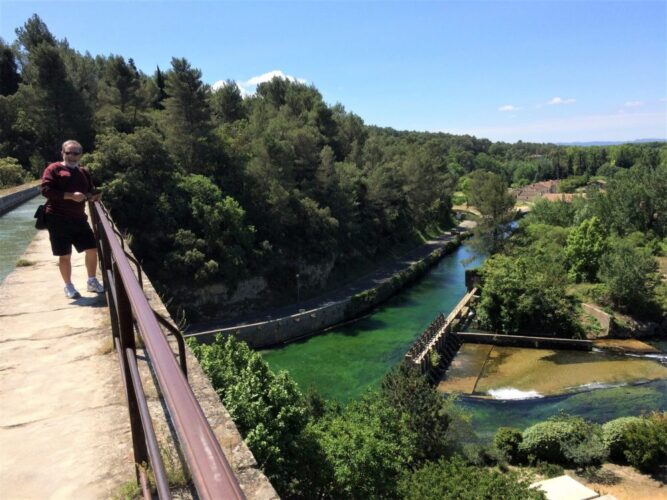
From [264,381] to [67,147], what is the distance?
8.79 m

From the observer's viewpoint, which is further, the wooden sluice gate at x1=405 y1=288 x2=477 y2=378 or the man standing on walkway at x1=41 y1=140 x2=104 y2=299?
the wooden sluice gate at x1=405 y1=288 x2=477 y2=378

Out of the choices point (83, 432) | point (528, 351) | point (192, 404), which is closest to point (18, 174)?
point (83, 432)

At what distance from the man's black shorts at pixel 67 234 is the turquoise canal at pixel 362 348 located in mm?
18475

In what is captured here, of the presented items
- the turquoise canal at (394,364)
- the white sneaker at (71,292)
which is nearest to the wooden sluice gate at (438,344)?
the turquoise canal at (394,364)

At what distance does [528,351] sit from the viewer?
2884cm

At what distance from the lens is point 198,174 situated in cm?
3378

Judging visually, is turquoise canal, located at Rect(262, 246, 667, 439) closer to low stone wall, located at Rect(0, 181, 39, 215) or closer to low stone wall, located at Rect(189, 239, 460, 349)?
low stone wall, located at Rect(189, 239, 460, 349)

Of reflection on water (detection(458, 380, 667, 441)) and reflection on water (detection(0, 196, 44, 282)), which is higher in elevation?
reflection on water (detection(0, 196, 44, 282))

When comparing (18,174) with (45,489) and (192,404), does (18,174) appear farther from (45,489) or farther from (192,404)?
(192,404)

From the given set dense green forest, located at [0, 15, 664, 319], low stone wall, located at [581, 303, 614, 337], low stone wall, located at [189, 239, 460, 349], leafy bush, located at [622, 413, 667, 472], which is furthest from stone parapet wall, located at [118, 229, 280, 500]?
low stone wall, located at [581, 303, 614, 337]

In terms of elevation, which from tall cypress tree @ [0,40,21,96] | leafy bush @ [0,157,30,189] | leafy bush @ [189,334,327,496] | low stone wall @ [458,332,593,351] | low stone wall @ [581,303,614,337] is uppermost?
tall cypress tree @ [0,40,21,96]

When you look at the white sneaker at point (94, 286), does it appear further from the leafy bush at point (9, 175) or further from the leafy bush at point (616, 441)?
the leafy bush at point (9, 175)

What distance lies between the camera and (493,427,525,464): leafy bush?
17.8 metres

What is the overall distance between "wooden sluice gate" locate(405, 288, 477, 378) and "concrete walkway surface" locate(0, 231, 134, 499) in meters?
20.8
